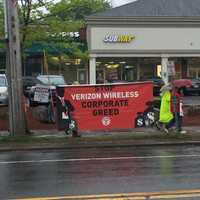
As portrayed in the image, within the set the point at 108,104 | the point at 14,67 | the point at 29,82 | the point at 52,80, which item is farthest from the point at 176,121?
the point at 29,82

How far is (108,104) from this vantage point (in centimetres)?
1759

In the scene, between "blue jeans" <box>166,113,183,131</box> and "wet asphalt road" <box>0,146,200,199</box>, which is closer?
"wet asphalt road" <box>0,146,200,199</box>

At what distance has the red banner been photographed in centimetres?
1750

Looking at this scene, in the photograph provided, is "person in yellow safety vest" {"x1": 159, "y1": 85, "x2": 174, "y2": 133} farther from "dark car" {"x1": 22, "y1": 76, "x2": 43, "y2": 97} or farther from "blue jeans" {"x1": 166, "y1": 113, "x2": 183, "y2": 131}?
"dark car" {"x1": 22, "y1": 76, "x2": 43, "y2": 97}

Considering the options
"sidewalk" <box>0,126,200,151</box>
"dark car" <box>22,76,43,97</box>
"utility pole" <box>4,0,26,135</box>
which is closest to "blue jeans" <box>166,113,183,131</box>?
"sidewalk" <box>0,126,200,151</box>

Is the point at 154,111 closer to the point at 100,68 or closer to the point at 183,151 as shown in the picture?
the point at 183,151

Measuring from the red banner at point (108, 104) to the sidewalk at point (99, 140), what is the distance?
1.31 ft

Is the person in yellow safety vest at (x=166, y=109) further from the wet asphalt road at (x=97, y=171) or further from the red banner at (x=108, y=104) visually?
the wet asphalt road at (x=97, y=171)

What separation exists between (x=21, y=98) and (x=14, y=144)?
4.78ft

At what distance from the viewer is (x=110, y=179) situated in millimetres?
9422

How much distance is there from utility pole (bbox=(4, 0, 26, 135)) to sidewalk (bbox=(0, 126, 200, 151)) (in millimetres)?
613

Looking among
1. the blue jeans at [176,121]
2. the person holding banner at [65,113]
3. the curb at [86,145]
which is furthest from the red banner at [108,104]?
the curb at [86,145]

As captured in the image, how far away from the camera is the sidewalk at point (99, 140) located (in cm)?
1588

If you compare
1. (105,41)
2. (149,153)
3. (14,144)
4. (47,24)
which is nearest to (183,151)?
(149,153)
